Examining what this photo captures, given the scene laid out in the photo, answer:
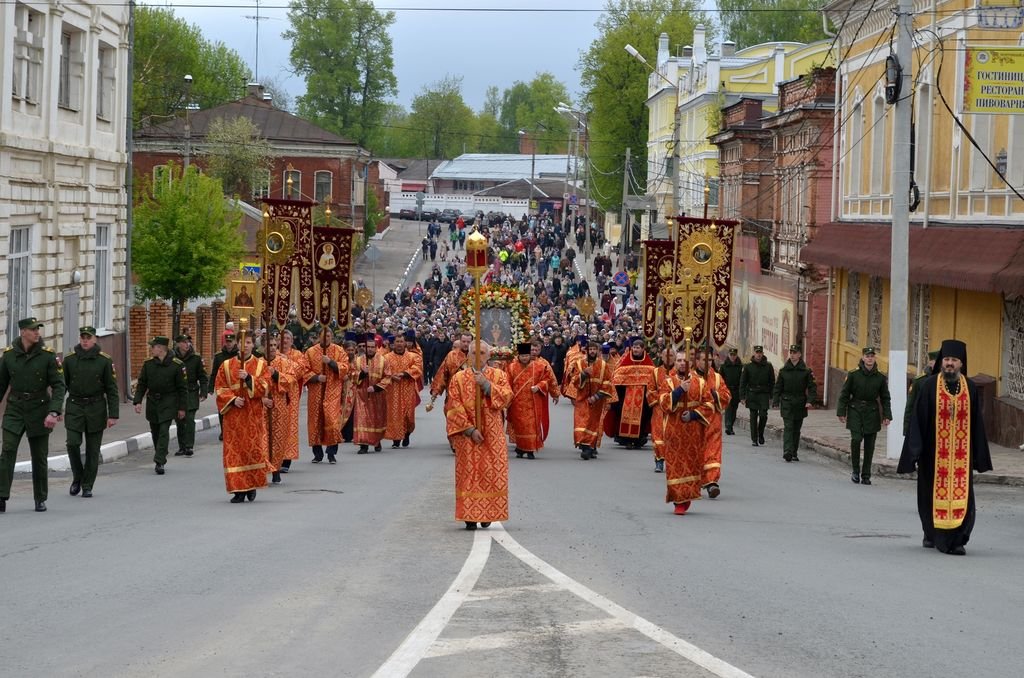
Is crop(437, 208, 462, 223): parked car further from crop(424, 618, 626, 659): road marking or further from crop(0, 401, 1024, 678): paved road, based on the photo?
crop(424, 618, 626, 659): road marking

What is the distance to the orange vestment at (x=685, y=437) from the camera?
15.5m

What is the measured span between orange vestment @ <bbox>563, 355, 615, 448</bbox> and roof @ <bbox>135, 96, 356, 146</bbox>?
53088 mm

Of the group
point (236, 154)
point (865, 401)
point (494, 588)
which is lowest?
point (494, 588)

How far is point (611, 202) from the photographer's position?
3445 inches

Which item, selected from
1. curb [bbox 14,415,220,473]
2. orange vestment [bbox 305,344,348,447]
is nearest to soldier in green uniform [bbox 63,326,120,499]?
curb [bbox 14,415,220,473]

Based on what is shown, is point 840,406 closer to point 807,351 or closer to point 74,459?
point 74,459

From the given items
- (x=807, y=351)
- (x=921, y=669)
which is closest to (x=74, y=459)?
(x=921, y=669)

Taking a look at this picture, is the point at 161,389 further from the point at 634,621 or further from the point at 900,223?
the point at 634,621

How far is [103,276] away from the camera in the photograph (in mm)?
32438

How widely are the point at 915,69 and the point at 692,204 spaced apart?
37.1m

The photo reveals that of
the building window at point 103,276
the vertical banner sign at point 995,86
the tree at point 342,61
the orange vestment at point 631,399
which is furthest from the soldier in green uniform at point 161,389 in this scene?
the tree at point 342,61

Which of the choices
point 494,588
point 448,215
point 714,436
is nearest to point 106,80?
point 714,436

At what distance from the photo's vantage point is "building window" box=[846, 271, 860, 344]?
1339 inches

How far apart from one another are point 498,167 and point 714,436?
416ft
